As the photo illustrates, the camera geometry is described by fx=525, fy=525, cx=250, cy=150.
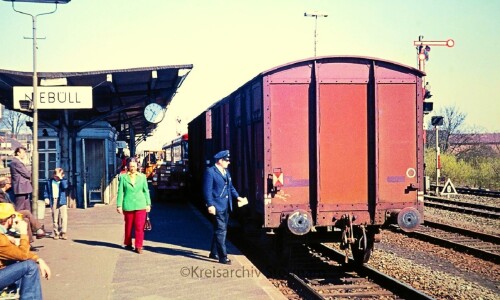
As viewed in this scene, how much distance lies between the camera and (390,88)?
8062 millimetres

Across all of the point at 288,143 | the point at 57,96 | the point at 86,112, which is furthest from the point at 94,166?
the point at 288,143

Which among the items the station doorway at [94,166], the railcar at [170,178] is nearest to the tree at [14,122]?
the railcar at [170,178]

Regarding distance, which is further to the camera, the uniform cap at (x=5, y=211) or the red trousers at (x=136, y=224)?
the red trousers at (x=136, y=224)

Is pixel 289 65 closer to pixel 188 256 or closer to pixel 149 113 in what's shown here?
pixel 188 256

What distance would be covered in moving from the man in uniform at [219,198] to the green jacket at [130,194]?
5.39 feet

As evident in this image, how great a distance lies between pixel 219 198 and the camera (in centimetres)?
825

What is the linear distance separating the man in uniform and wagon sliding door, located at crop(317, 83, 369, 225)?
143 centimetres

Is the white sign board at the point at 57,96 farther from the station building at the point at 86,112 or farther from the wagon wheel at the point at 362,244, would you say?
the wagon wheel at the point at 362,244

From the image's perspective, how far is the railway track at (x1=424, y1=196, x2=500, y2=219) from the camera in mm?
15959

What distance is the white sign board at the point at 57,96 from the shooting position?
40.9 ft

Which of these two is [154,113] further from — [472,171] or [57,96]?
[472,171]

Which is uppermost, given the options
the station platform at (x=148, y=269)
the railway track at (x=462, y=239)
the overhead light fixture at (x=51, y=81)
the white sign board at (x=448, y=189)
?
the overhead light fixture at (x=51, y=81)

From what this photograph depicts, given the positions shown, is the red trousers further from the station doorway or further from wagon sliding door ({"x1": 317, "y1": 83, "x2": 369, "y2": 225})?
the station doorway

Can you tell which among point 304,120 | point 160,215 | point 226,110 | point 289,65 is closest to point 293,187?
point 304,120
